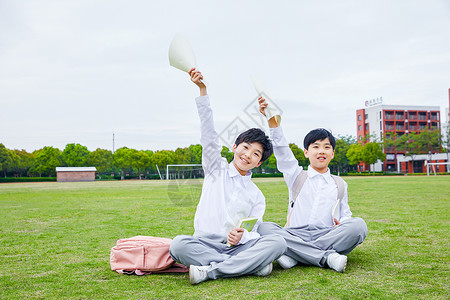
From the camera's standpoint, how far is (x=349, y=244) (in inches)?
128

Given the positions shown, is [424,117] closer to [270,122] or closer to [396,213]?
[396,213]

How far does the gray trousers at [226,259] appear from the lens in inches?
115

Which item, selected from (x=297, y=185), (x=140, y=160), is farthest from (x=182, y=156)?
(x=297, y=185)

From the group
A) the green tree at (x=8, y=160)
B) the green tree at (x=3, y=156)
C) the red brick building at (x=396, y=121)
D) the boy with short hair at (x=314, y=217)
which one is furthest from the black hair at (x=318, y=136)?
the red brick building at (x=396, y=121)

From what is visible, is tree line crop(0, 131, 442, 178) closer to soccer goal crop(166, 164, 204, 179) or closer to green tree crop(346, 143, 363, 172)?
green tree crop(346, 143, 363, 172)

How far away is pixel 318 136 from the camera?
3553 millimetres

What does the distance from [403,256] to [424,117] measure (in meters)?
65.0

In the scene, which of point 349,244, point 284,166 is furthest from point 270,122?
point 349,244

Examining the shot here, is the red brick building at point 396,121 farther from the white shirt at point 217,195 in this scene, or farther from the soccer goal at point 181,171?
the white shirt at point 217,195

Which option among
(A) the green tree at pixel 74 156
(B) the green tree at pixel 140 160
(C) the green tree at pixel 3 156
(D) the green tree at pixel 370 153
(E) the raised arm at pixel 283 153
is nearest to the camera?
(E) the raised arm at pixel 283 153

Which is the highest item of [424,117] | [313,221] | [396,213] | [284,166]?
[424,117]

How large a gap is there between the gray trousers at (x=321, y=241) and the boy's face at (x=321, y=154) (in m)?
0.52

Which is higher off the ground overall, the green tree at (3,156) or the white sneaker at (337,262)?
the green tree at (3,156)

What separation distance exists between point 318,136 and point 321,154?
0.54ft
